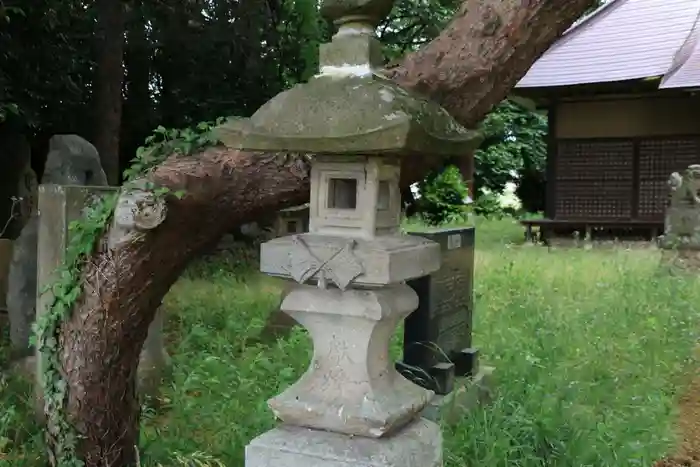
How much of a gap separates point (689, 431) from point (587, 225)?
31.1ft

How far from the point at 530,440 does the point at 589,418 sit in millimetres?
637

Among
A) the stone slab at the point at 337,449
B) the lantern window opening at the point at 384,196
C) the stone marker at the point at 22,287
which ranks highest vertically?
the lantern window opening at the point at 384,196

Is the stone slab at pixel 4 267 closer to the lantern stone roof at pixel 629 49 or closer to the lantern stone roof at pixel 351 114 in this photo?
the lantern stone roof at pixel 351 114

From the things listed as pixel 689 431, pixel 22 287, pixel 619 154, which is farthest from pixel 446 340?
pixel 619 154

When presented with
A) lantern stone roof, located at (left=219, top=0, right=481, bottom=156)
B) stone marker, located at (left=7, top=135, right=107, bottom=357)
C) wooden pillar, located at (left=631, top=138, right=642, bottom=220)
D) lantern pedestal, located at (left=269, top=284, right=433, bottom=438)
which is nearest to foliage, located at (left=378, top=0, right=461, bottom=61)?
wooden pillar, located at (left=631, top=138, right=642, bottom=220)

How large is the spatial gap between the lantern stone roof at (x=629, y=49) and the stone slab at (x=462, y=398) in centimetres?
876

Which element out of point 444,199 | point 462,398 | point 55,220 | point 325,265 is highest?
point 444,199

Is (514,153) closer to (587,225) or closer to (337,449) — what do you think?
(587,225)

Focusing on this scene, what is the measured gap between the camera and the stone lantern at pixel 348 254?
8.63 ft

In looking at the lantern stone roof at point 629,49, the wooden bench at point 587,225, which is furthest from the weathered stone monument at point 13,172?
the wooden bench at point 587,225

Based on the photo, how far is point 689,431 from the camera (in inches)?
185

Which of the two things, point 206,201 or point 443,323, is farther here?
point 443,323

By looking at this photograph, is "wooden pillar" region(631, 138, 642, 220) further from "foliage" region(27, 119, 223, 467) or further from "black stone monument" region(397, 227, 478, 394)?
"foliage" region(27, 119, 223, 467)

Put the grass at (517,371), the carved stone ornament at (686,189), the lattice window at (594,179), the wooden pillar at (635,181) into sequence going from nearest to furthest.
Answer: the grass at (517,371), the carved stone ornament at (686,189), the wooden pillar at (635,181), the lattice window at (594,179)
